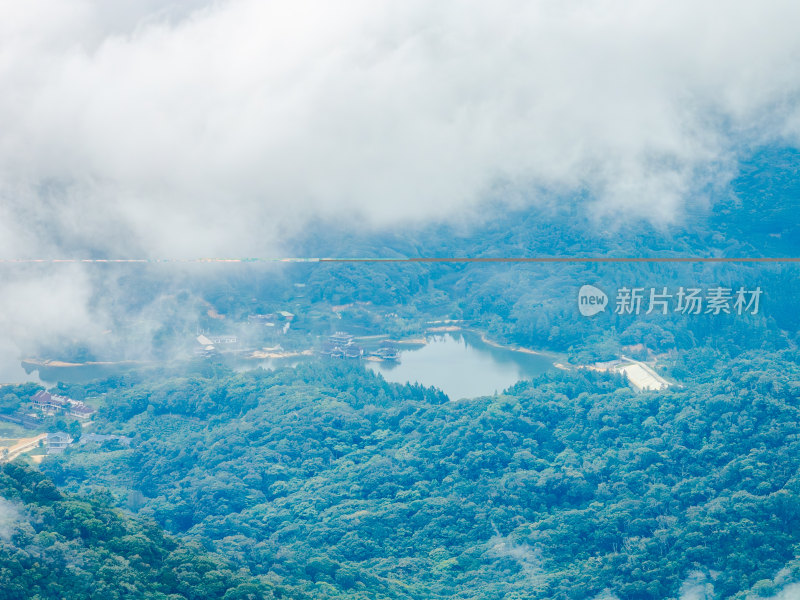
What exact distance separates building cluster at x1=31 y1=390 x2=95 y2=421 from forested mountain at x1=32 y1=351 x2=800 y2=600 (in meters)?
0.40

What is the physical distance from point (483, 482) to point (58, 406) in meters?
7.19

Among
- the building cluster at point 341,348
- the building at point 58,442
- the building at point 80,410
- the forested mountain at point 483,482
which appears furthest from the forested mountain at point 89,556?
the building cluster at point 341,348

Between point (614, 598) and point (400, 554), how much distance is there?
8.18ft

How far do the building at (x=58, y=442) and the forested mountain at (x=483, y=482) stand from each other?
0.23 metres

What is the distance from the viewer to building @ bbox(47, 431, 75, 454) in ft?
52.7

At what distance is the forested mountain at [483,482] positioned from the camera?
1168 centimetres

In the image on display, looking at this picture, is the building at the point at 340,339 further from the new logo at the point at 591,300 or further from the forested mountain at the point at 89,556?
the forested mountain at the point at 89,556

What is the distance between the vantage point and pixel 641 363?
19.2 m

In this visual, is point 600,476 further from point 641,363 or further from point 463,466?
point 641,363

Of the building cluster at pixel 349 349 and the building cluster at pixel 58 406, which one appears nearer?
the building cluster at pixel 58 406

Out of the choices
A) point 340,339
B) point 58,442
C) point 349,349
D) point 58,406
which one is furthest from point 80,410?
point 340,339

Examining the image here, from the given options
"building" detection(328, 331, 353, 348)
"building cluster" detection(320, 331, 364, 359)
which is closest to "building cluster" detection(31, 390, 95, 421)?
"building cluster" detection(320, 331, 364, 359)

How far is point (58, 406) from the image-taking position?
17.7 meters

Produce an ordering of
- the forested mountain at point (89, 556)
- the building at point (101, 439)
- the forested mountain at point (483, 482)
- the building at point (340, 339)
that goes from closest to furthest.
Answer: the forested mountain at point (89, 556) < the forested mountain at point (483, 482) < the building at point (101, 439) < the building at point (340, 339)
